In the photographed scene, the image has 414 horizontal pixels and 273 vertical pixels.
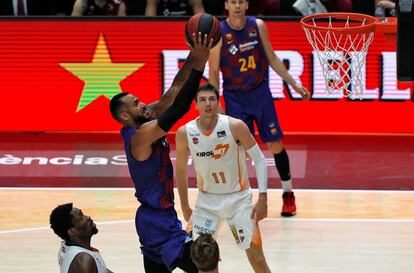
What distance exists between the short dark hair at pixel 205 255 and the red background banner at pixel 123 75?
7416 mm

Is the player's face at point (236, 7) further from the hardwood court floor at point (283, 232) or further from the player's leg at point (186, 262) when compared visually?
the player's leg at point (186, 262)

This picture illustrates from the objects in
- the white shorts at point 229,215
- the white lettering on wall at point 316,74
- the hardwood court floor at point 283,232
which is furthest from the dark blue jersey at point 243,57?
the white lettering on wall at point 316,74

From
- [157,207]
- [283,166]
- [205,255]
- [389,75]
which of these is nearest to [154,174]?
[157,207]

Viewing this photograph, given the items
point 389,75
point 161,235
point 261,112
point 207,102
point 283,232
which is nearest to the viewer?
point 161,235

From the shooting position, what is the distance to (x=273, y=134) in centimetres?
902

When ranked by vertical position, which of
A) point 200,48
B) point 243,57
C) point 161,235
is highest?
point 200,48

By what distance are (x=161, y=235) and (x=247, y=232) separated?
0.94 m

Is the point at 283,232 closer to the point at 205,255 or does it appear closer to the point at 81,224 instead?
the point at 81,224

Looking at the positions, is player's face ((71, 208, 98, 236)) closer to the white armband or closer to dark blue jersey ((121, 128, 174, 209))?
dark blue jersey ((121, 128, 174, 209))

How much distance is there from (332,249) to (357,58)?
1.63 metres

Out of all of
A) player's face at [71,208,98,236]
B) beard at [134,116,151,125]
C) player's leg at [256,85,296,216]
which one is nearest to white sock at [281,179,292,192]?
player's leg at [256,85,296,216]

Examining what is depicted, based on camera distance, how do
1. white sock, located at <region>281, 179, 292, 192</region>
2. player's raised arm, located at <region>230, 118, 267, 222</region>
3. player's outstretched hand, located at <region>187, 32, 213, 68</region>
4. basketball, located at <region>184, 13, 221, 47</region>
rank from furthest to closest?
white sock, located at <region>281, 179, 292, 192</region>
player's raised arm, located at <region>230, 118, 267, 222</region>
basketball, located at <region>184, 13, 221, 47</region>
player's outstretched hand, located at <region>187, 32, 213, 68</region>

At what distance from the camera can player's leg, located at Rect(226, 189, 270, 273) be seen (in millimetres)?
6844

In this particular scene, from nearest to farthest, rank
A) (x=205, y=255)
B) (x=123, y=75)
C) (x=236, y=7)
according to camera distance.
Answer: (x=205, y=255)
(x=236, y=7)
(x=123, y=75)
